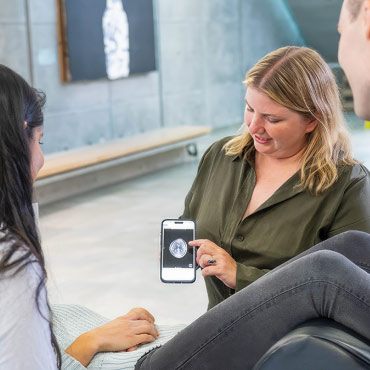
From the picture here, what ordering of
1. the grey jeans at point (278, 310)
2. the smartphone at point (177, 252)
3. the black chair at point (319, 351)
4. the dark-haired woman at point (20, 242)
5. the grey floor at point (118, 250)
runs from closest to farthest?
1. the dark-haired woman at point (20, 242)
2. the black chair at point (319, 351)
3. the grey jeans at point (278, 310)
4. the smartphone at point (177, 252)
5. the grey floor at point (118, 250)

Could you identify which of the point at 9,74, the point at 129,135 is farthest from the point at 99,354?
the point at 129,135

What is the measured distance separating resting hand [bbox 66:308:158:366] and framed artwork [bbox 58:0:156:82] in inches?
228

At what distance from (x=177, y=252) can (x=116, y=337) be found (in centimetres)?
35

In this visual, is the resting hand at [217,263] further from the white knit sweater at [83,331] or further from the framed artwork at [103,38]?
the framed artwork at [103,38]

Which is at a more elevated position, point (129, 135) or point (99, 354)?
point (99, 354)

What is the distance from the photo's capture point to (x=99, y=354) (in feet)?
6.64

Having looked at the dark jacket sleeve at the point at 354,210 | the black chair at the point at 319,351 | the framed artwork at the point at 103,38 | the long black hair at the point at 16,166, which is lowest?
Answer: the framed artwork at the point at 103,38

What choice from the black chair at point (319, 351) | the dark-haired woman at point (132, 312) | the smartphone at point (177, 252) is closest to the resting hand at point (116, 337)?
the dark-haired woman at point (132, 312)

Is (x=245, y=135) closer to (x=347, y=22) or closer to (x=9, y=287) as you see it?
(x=347, y=22)

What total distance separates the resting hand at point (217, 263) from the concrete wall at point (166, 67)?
5266mm

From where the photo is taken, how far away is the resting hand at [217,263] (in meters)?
2.21

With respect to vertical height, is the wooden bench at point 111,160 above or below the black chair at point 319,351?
below

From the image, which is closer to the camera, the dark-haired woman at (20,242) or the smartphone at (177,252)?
the dark-haired woman at (20,242)

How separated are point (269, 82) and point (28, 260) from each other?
112 cm
